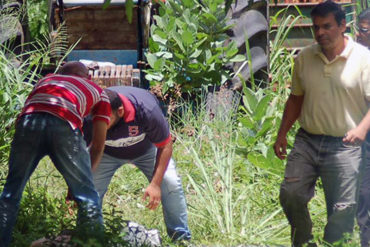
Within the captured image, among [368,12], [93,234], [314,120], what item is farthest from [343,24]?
[93,234]

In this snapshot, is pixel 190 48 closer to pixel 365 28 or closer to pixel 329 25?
pixel 365 28

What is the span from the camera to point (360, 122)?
459 cm

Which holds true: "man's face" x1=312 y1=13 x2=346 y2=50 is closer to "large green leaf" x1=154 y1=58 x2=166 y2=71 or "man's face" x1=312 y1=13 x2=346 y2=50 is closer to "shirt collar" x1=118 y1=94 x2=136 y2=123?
"shirt collar" x1=118 y1=94 x2=136 y2=123

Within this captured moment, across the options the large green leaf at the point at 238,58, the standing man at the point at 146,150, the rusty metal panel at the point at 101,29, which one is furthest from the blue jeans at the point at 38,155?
the rusty metal panel at the point at 101,29

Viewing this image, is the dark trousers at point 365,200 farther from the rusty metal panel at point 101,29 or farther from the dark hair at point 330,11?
the rusty metal panel at point 101,29

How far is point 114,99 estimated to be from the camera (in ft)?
16.1

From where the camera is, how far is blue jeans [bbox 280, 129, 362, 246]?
15.4ft

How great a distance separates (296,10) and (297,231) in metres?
3.54

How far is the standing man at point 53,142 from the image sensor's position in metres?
4.54

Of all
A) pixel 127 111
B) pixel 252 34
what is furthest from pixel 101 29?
pixel 127 111

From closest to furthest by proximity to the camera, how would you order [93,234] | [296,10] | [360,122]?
[93,234] → [360,122] → [296,10]

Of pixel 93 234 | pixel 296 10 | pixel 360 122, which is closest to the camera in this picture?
pixel 93 234

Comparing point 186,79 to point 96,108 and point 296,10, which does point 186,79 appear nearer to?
point 296,10

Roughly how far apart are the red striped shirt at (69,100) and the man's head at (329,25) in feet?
4.25
